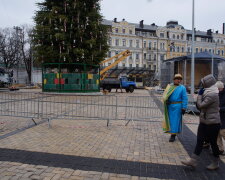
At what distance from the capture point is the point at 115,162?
14.2 ft

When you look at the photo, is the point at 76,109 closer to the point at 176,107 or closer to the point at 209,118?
the point at 176,107

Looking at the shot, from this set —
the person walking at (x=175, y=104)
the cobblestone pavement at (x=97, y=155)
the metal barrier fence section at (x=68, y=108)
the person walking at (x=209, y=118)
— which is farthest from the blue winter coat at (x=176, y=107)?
the metal barrier fence section at (x=68, y=108)

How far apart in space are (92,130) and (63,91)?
14.3 metres

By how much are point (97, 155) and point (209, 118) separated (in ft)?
7.33

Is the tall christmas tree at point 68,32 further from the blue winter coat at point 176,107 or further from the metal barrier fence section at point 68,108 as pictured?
the blue winter coat at point 176,107

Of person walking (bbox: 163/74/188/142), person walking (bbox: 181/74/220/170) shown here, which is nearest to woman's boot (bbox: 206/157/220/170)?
person walking (bbox: 181/74/220/170)

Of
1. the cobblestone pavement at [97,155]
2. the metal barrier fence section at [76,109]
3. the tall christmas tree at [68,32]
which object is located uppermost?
the tall christmas tree at [68,32]

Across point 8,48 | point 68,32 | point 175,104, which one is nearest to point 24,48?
point 8,48

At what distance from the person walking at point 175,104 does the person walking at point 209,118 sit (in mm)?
1499

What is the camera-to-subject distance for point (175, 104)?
5.71 m

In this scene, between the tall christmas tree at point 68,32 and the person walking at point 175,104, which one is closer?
the person walking at point 175,104

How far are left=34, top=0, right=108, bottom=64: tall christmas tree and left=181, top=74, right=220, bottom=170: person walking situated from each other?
1874cm

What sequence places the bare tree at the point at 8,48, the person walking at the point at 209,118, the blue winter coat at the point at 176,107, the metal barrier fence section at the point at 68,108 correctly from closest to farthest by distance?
the person walking at the point at 209,118
the blue winter coat at the point at 176,107
the metal barrier fence section at the point at 68,108
the bare tree at the point at 8,48

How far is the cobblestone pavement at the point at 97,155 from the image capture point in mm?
3824
